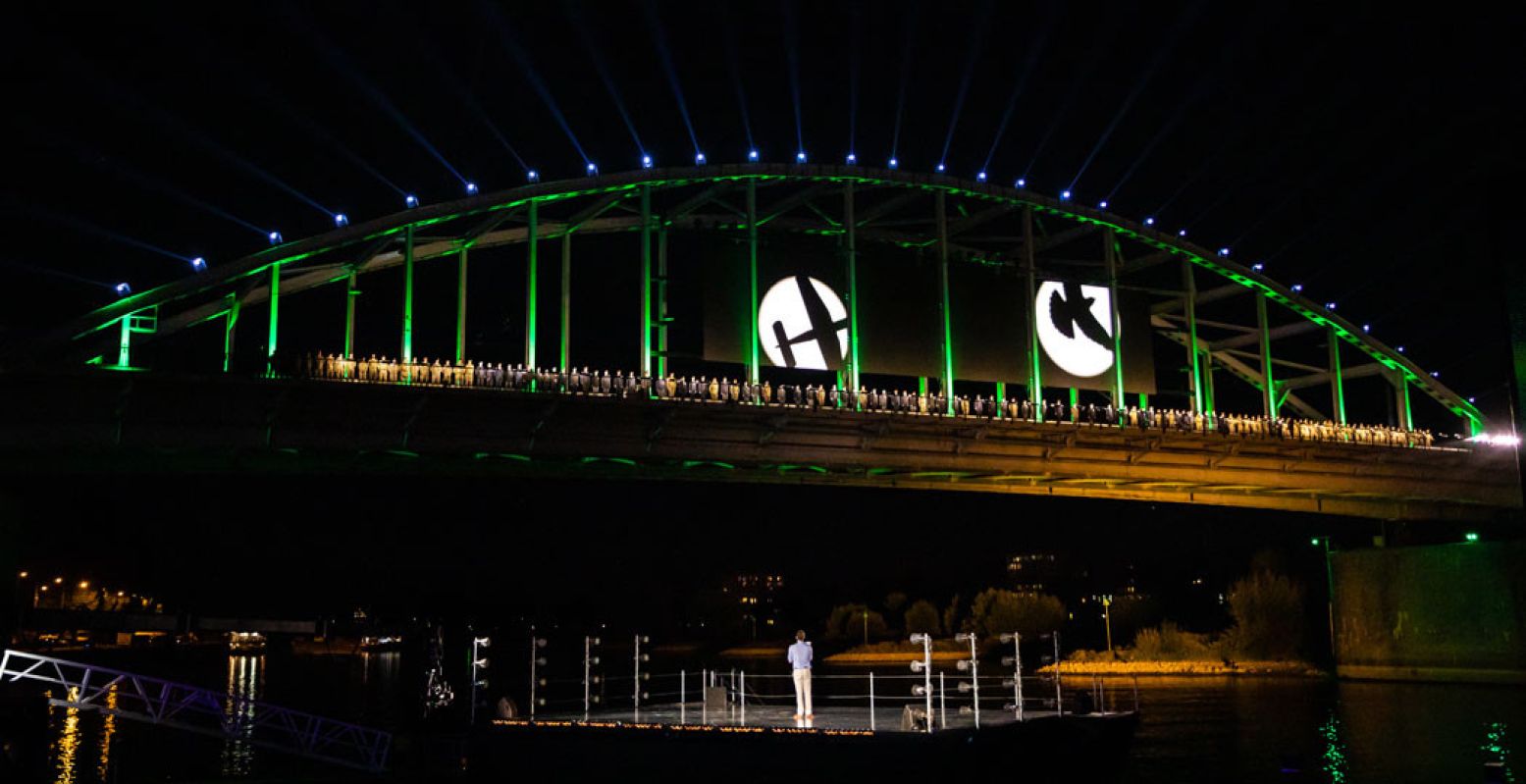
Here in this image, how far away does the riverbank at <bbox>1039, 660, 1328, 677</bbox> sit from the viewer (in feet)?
252

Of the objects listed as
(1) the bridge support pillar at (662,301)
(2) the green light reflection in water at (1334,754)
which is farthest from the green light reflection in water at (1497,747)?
(1) the bridge support pillar at (662,301)

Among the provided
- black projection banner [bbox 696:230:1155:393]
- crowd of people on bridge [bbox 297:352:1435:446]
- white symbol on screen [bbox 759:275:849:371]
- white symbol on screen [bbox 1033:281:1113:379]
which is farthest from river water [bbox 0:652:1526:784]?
white symbol on screen [bbox 759:275:849:371]

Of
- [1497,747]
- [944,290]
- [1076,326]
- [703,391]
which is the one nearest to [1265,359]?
[1076,326]

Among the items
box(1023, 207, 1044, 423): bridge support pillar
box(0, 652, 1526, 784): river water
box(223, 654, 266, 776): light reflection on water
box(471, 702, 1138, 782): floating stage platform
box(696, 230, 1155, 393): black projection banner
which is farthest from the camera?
box(1023, 207, 1044, 423): bridge support pillar

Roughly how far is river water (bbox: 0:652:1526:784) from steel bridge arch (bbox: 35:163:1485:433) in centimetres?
1514

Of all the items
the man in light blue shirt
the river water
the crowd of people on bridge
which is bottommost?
the river water

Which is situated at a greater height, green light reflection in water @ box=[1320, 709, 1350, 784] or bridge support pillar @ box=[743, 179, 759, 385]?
bridge support pillar @ box=[743, 179, 759, 385]

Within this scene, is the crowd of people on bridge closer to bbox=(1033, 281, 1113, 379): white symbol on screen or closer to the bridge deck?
the bridge deck

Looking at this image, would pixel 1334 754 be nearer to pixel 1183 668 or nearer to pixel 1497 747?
pixel 1497 747

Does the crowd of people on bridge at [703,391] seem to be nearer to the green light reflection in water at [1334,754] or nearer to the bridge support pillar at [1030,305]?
the bridge support pillar at [1030,305]

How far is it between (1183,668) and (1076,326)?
80.3ft

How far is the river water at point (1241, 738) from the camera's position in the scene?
3116 cm

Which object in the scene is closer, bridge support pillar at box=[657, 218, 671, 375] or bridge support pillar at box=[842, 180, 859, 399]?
bridge support pillar at box=[657, 218, 671, 375]

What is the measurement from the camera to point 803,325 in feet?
214
